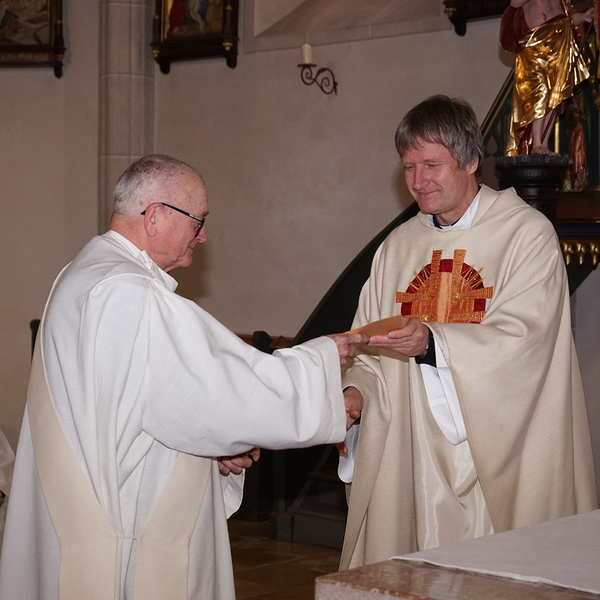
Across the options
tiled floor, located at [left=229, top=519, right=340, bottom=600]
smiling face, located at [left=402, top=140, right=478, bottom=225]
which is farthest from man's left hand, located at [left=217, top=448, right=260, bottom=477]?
tiled floor, located at [left=229, top=519, right=340, bottom=600]

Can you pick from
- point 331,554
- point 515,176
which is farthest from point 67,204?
point 515,176

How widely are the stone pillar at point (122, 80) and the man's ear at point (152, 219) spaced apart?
7803mm

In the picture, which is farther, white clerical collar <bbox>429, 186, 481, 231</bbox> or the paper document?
white clerical collar <bbox>429, 186, 481, 231</bbox>

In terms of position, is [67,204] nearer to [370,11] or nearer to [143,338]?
[370,11]

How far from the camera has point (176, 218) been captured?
3.19m

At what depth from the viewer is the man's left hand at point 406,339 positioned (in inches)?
132

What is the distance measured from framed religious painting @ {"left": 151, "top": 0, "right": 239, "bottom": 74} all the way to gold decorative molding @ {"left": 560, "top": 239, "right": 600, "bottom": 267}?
5.04 metres

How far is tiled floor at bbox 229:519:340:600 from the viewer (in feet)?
20.2

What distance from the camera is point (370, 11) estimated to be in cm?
966

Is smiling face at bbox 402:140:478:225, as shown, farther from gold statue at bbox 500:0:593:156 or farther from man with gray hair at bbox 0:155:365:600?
gold statue at bbox 500:0:593:156

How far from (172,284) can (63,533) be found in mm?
822

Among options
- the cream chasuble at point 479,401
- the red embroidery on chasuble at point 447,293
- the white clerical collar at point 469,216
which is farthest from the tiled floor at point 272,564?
the white clerical collar at point 469,216

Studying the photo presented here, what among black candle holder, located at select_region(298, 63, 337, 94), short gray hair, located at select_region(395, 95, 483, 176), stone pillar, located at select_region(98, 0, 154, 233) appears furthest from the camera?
stone pillar, located at select_region(98, 0, 154, 233)

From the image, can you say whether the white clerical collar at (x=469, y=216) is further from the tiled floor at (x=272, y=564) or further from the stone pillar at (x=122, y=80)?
the stone pillar at (x=122, y=80)
